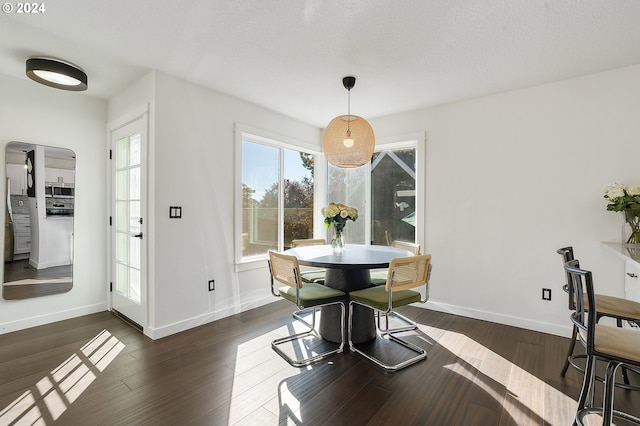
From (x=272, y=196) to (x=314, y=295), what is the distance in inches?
79.3

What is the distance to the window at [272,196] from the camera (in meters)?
3.88

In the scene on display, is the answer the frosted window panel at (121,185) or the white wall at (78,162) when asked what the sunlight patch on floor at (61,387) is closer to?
the white wall at (78,162)

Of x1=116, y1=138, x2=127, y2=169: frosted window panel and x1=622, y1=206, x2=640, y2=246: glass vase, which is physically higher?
x1=116, y1=138, x2=127, y2=169: frosted window panel

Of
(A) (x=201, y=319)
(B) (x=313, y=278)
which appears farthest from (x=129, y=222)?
(B) (x=313, y=278)

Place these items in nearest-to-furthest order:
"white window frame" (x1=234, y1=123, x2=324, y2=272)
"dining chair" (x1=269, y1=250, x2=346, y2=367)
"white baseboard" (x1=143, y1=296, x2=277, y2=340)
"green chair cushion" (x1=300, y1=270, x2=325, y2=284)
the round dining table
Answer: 1. "dining chair" (x1=269, y1=250, x2=346, y2=367)
2. the round dining table
3. "white baseboard" (x1=143, y1=296, x2=277, y2=340)
4. "green chair cushion" (x1=300, y1=270, x2=325, y2=284)
5. "white window frame" (x1=234, y1=123, x2=324, y2=272)

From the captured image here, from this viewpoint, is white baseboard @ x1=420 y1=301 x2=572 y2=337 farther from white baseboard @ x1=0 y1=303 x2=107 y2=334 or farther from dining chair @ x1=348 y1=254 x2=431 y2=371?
white baseboard @ x1=0 y1=303 x2=107 y2=334

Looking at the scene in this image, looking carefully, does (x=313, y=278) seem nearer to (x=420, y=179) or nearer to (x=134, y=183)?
(x=420, y=179)

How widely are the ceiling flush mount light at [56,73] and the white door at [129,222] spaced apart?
0.54 m

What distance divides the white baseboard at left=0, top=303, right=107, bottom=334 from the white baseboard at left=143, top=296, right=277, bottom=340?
111 centimetres

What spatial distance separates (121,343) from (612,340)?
3.46 metres

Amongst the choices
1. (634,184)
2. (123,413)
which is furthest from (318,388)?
(634,184)

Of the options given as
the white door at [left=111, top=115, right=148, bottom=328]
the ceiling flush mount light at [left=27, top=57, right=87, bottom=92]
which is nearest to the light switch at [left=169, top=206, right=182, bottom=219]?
the white door at [left=111, top=115, right=148, bottom=328]

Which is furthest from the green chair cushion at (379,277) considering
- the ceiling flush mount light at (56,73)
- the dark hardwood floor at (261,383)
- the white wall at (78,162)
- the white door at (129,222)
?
the ceiling flush mount light at (56,73)

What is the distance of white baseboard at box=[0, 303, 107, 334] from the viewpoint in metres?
3.01
